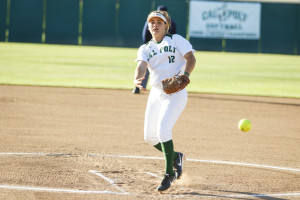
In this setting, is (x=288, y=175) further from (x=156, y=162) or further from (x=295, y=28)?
(x=295, y=28)

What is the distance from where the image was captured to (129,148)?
26.9ft

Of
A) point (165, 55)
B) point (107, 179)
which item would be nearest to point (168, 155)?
point (107, 179)

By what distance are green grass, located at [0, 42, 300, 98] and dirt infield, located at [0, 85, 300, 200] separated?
2.20 meters

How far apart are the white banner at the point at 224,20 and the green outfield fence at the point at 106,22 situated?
1.19 feet

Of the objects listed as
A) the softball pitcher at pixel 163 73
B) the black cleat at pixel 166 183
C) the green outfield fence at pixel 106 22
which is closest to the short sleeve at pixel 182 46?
the softball pitcher at pixel 163 73

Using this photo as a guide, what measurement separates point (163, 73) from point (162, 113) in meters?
0.49

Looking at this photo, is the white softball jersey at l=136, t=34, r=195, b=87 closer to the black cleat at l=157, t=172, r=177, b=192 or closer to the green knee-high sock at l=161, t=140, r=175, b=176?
the green knee-high sock at l=161, t=140, r=175, b=176

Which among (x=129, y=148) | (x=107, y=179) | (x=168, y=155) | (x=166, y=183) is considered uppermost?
(x=168, y=155)

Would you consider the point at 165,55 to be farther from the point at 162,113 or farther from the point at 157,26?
the point at 162,113

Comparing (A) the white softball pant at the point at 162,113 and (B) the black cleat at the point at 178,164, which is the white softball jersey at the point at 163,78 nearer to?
(A) the white softball pant at the point at 162,113

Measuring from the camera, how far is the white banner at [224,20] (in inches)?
1287

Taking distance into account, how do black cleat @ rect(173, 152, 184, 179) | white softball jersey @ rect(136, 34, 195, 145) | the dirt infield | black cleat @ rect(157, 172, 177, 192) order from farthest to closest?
1. black cleat @ rect(173, 152, 184, 179)
2. white softball jersey @ rect(136, 34, 195, 145)
3. the dirt infield
4. black cleat @ rect(157, 172, 177, 192)

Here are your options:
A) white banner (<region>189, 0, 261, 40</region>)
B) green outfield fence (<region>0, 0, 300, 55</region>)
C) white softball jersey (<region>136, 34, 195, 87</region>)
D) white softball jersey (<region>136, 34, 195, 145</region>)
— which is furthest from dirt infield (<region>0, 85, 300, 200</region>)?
white banner (<region>189, 0, 261, 40</region>)

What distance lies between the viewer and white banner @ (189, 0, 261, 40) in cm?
3269
